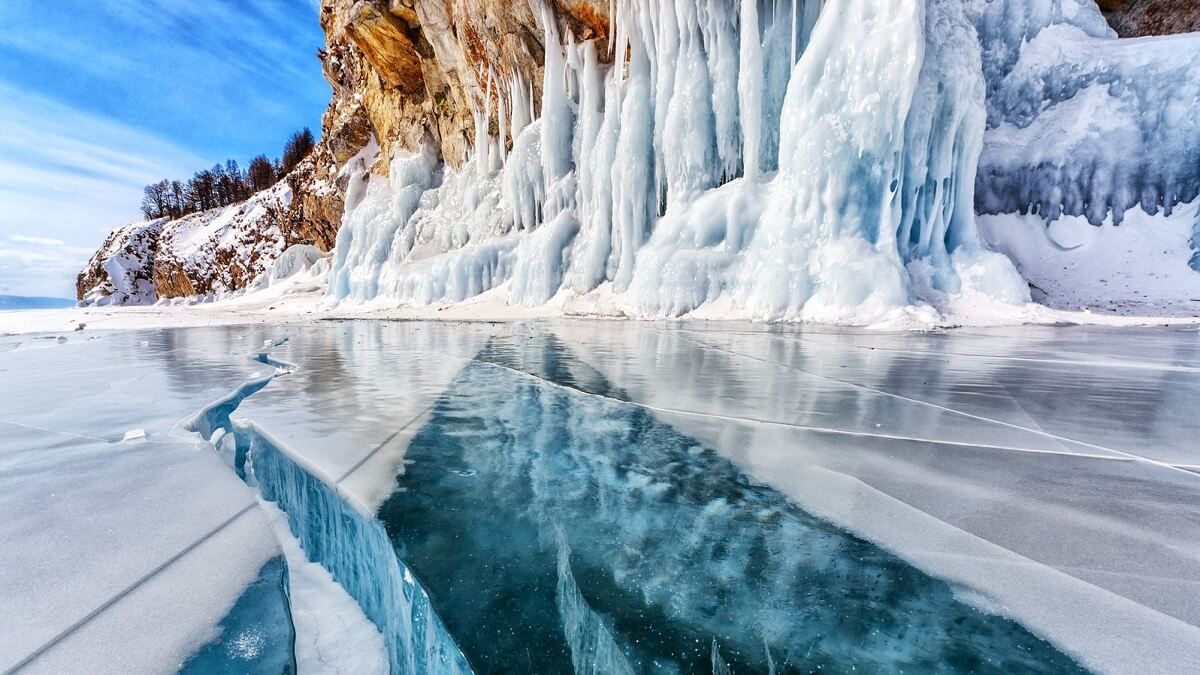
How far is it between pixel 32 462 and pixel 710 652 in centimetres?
238

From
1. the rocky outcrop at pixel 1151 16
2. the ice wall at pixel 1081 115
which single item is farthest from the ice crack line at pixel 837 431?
the rocky outcrop at pixel 1151 16

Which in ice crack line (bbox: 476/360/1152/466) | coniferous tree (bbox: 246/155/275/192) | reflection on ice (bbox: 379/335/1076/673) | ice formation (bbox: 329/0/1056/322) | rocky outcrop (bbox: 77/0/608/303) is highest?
coniferous tree (bbox: 246/155/275/192)

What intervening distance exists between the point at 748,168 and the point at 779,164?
0.80m

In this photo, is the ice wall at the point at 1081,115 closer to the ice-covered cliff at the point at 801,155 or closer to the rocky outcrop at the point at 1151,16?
the ice-covered cliff at the point at 801,155

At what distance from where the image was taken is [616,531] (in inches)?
47.6

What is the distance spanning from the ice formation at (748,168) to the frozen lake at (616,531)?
16.5 feet

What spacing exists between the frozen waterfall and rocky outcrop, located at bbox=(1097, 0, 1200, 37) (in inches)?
118

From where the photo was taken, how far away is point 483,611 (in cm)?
91

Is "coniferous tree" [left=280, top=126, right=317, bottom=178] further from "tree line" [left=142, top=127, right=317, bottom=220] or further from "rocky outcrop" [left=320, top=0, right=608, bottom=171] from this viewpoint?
"rocky outcrop" [left=320, top=0, right=608, bottom=171]

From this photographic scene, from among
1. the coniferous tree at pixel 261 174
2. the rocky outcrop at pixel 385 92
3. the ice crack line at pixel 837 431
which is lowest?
the ice crack line at pixel 837 431

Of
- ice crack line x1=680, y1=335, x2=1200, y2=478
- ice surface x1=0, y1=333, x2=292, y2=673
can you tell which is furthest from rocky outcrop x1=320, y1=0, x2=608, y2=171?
ice surface x1=0, y1=333, x2=292, y2=673

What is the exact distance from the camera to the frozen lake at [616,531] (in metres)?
0.81

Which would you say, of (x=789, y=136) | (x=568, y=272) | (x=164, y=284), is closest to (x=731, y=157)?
(x=789, y=136)

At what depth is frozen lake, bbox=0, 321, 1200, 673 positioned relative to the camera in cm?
81
